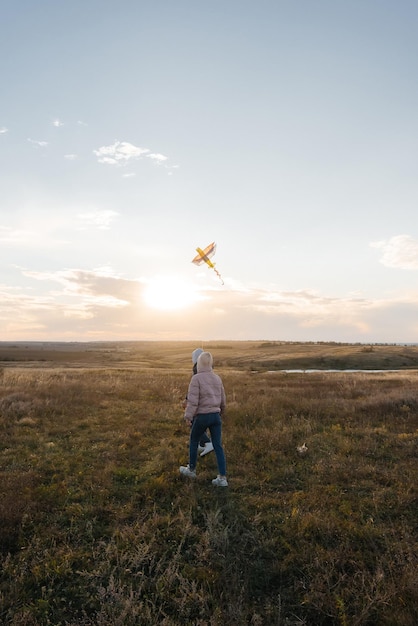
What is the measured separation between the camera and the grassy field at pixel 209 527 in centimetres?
481

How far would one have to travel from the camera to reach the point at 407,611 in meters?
4.61

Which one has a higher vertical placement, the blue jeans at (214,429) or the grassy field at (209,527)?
Answer: the blue jeans at (214,429)

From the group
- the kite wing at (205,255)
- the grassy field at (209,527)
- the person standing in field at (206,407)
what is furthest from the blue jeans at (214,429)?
the kite wing at (205,255)

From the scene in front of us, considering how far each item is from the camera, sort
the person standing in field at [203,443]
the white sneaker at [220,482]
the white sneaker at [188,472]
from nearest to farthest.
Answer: the white sneaker at [220,482]
the white sneaker at [188,472]
the person standing in field at [203,443]

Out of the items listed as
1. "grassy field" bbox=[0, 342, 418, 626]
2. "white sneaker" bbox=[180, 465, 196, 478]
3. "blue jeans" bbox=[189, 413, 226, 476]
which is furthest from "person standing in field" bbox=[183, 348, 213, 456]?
"blue jeans" bbox=[189, 413, 226, 476]

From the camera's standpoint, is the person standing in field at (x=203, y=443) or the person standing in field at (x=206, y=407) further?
the person standing in field at (x=203, y=443)

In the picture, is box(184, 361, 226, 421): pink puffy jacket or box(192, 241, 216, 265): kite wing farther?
box(192, 241, 216, 265): kite wing

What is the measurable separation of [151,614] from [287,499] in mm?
3921

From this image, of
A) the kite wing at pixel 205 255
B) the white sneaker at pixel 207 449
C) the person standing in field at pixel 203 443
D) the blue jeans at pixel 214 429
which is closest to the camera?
the blue jeans at pixel 214 429

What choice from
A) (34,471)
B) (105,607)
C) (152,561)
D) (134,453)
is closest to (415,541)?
(152,561)

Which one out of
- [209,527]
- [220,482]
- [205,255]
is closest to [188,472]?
[220,482]

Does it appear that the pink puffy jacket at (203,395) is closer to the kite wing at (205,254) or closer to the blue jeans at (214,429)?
the blue jeans at (214,429)

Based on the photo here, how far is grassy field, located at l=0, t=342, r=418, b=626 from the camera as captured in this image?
481cm

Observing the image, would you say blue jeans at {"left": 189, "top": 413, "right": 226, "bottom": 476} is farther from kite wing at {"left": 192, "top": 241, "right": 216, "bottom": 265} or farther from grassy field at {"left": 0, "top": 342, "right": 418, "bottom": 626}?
kite wing at {"left": 192, "top": 241, "right": 216, "bottom": 265}
